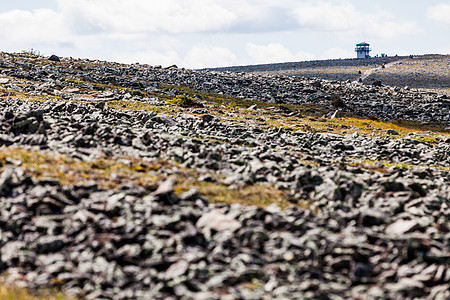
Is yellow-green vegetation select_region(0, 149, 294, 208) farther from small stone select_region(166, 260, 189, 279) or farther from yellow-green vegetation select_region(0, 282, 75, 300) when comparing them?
yellow-green vegetation select_region(0, 282, 75, 300)

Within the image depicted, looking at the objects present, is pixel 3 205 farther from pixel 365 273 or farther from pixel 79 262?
pixel 365 273

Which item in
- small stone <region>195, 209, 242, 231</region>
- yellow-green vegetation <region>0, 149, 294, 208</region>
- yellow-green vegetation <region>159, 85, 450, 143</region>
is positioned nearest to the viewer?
small stone <region>195, 209, 242, 231</region>

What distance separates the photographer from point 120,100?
51.6 metres

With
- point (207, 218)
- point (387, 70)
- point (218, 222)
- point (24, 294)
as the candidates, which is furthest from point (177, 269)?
point (387, 70)

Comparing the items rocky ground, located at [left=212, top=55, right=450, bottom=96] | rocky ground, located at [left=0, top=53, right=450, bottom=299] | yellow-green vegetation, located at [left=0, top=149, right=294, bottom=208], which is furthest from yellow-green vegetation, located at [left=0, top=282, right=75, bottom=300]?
rocky ground, located at [left=212, top=55, right=450, bottom=96]

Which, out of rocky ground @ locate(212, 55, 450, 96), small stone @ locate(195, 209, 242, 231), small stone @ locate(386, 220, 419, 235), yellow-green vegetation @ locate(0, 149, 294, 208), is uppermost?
rocky ground @ locate(212, 55, 450, 96)

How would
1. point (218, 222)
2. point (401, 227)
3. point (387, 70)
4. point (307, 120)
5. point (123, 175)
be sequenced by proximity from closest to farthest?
point (218, 222)
point (401, 227)
point (123, 175)
point (307, 120)
point (387, 70)

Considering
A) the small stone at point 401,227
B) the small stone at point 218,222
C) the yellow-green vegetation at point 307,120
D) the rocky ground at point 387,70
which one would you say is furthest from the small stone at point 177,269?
the rocky ground at point 387,70

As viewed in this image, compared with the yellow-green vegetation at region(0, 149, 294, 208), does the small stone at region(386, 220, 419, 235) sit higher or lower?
lower

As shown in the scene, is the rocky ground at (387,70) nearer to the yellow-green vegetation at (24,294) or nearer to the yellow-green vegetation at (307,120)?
the yellow-green vegetation at (307,120)

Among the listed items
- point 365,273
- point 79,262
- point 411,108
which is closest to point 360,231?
point 365,273

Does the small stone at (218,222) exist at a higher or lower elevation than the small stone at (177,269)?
higher

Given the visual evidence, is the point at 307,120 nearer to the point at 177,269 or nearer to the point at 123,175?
the point at 123,175

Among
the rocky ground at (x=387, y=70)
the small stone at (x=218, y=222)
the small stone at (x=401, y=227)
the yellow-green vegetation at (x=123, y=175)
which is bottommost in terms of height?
the small stone at (x=401, y=227)
